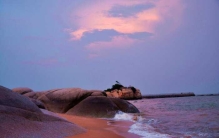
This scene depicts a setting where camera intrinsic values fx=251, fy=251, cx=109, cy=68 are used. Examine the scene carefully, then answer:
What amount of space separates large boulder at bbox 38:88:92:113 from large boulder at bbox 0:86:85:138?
1039 cm

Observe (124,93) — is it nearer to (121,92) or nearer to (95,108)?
(121,92)

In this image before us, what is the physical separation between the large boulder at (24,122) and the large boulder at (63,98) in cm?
1039

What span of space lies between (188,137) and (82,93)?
10.6 m

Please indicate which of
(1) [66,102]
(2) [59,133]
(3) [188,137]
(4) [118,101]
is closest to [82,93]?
(1) [66,102]

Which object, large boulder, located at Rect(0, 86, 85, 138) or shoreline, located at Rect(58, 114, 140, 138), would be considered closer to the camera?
large boulder, located at Rect(0, 86, 85, 138)

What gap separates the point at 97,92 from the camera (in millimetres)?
18891

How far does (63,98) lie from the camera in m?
17.6

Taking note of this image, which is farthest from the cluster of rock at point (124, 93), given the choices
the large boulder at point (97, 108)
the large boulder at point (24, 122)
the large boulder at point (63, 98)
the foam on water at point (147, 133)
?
the large boulder at point (24, 122)

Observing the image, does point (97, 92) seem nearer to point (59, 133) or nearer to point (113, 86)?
point (59, 133)

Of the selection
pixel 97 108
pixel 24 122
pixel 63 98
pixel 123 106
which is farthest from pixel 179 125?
pixel 63 98

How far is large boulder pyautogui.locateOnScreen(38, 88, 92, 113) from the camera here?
57.1ft

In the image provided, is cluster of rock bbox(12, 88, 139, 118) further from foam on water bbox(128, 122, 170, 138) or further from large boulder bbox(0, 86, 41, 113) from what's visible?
large boulder bbox(0, 86, 41, 113)

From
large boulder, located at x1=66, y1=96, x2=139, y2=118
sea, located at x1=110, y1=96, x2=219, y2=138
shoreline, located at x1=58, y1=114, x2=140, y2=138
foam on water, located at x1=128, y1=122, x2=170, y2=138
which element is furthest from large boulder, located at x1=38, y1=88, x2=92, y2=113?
foam on water, located at x1=128, y1=122, x2=170, y2=138

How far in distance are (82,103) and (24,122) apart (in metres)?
11.4
